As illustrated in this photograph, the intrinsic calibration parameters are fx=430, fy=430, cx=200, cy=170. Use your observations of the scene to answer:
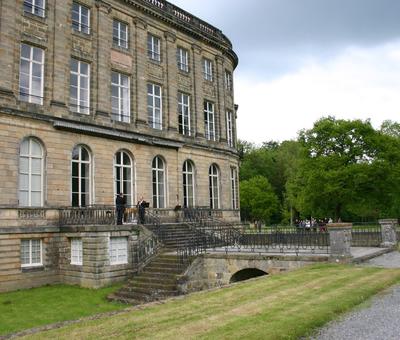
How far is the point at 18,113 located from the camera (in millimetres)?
19438

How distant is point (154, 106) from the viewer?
27125 millimetres

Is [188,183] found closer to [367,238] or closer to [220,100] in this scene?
[220,100]

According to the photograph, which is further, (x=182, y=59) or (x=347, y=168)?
(x=347, y=168)

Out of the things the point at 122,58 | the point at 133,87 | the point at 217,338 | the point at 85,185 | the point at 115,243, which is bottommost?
the point at 217,338

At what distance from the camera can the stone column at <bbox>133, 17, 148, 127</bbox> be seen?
25.7 meters

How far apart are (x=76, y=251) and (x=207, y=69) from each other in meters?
17.9

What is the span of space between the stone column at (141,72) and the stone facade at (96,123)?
6 cm

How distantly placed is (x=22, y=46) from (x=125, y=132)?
684cm

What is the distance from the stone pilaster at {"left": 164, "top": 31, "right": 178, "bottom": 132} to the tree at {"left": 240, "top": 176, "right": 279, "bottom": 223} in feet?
128

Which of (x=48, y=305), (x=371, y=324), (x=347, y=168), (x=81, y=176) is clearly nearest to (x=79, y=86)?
(x=81, y=176)

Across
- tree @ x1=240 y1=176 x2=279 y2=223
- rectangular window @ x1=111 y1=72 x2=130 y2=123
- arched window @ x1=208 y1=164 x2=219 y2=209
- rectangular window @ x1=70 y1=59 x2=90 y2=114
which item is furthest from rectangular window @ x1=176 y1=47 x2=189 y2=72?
tree @ x1=240 y1=176 x2=279 y2=223

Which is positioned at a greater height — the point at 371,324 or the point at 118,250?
the point at 118,250

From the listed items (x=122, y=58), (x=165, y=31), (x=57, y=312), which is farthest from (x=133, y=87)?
(x=57, y=312)

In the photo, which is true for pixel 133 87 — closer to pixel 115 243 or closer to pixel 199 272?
pixel 115 243
